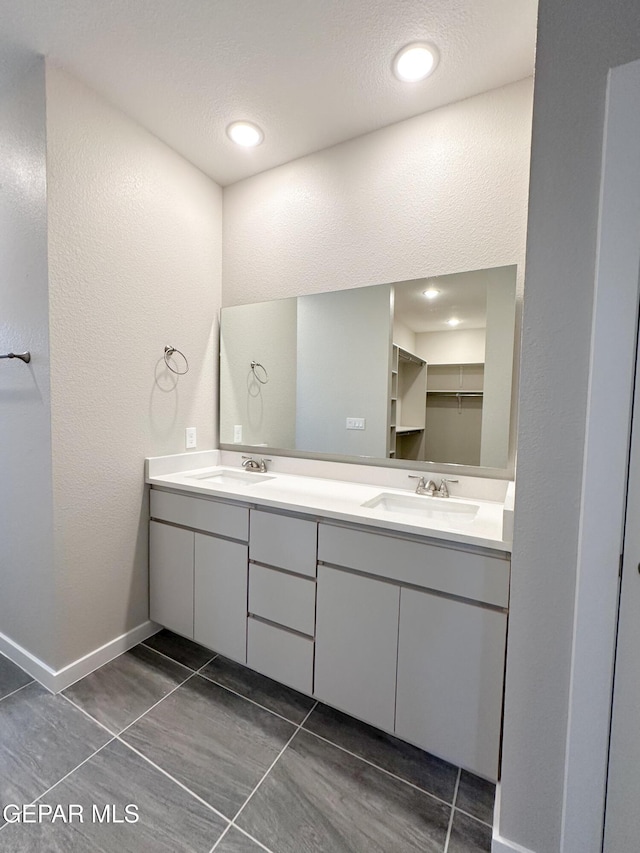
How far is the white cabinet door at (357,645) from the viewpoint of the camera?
1.30 meters

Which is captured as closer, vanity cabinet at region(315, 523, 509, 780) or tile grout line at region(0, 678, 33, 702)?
vanity cabinet at region(315, 523, 509, 780)

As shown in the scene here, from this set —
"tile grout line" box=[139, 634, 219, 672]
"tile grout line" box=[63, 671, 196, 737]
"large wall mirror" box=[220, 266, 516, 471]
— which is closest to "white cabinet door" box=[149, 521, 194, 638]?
"tile grout line" box=[139, 634, 219, 672]

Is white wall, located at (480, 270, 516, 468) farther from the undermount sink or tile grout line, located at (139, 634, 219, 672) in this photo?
tile grout line, located at (139, 634, 219, 672)

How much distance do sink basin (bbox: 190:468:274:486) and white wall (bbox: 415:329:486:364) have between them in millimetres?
1057

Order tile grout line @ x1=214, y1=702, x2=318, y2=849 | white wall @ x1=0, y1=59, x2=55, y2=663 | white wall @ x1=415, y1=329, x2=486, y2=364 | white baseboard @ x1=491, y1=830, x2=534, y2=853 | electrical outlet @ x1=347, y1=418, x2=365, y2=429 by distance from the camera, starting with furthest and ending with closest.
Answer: electrical outlet @ x1=347, y1=418, x2=365, y2=429
white wall @ x1=415, y1=329, x2=486, y2=364
white wall @ x1=0, y1=59, x2=55, y2=663
tile grout line @ x1=214, y1=702, x2=318, y2=849
white baseboard @ x1=491, y1=830, x2=534, y2=853

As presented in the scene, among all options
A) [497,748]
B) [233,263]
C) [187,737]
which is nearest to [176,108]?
[233,263]

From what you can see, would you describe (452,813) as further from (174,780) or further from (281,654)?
(174,780)

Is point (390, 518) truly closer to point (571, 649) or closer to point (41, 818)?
point (571, 649)

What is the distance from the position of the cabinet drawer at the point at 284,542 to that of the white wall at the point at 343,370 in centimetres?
59

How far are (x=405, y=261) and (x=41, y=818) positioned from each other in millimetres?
2442

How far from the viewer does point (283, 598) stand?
1.53 m

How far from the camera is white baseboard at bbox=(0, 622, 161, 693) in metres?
1.62

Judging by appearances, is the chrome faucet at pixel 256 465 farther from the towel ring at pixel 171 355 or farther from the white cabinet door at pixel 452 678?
the white cabinet door at pixel 452 678

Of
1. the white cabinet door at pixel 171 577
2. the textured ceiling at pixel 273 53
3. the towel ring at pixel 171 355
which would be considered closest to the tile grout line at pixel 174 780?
the white cabinet door at pixel 171 577
